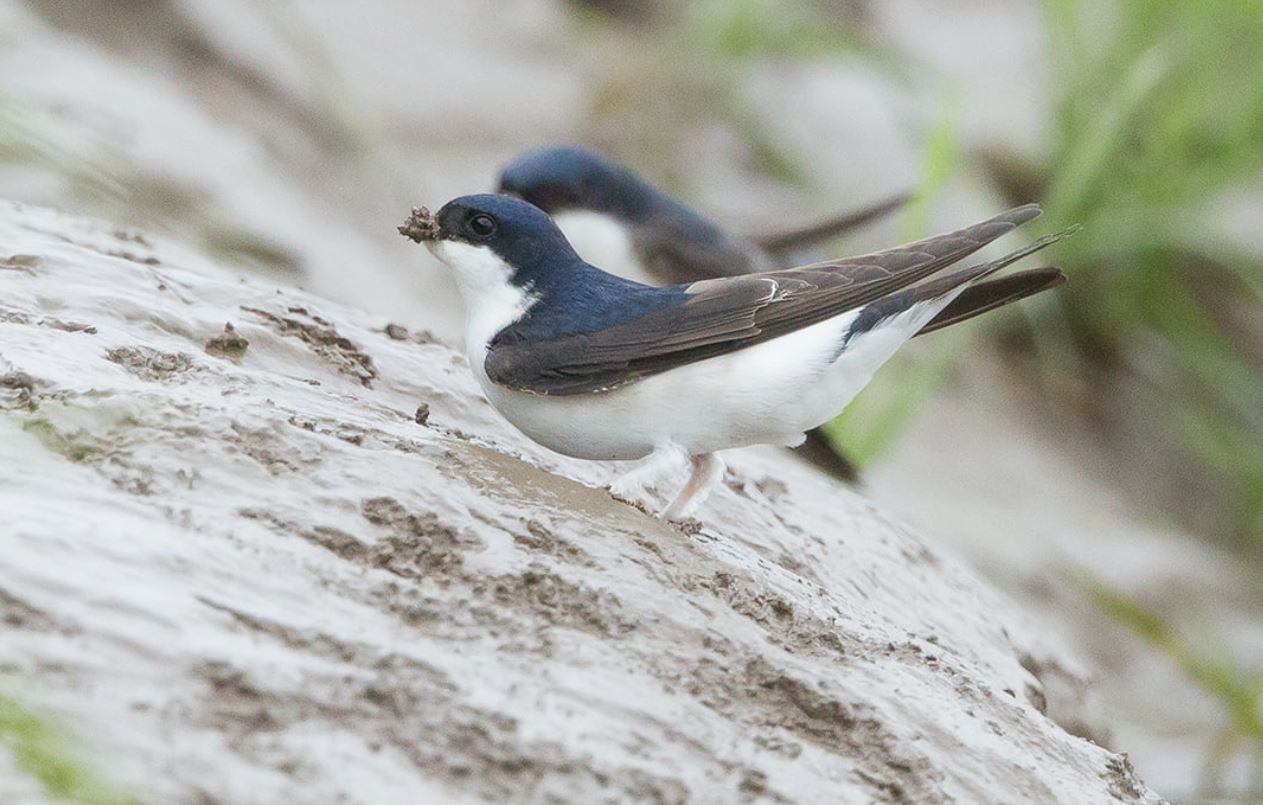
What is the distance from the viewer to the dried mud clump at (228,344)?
11.5 feet

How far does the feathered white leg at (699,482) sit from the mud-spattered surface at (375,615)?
78 millimetres

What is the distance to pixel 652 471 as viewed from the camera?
3.50 m

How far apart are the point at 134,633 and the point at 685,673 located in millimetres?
853

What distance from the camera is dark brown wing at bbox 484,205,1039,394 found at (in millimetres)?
3543

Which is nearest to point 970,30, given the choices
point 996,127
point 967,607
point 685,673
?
point 996,127

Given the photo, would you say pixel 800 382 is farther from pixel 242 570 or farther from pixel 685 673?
pixel 242 570

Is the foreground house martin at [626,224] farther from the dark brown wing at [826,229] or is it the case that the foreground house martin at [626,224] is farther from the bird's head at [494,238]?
the bird's head at [494,238]

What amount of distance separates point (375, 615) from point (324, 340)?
1254 mm

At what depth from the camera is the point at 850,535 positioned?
4270 millimetres

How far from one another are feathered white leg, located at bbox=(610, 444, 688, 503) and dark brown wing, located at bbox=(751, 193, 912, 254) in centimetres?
293

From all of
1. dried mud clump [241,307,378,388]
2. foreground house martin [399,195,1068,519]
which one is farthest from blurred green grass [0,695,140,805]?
dried mud clump [241,307,378,388]

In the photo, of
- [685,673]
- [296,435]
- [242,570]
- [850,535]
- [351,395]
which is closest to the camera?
[242,570]

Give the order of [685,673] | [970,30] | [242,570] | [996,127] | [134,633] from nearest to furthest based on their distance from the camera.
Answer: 1. [134,633]
2. [242,570]
3. [685,673]
4. [996,127]
5. [970,30]

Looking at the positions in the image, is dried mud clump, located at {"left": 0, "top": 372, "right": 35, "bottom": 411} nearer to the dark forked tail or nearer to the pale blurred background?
the dark forked tail
